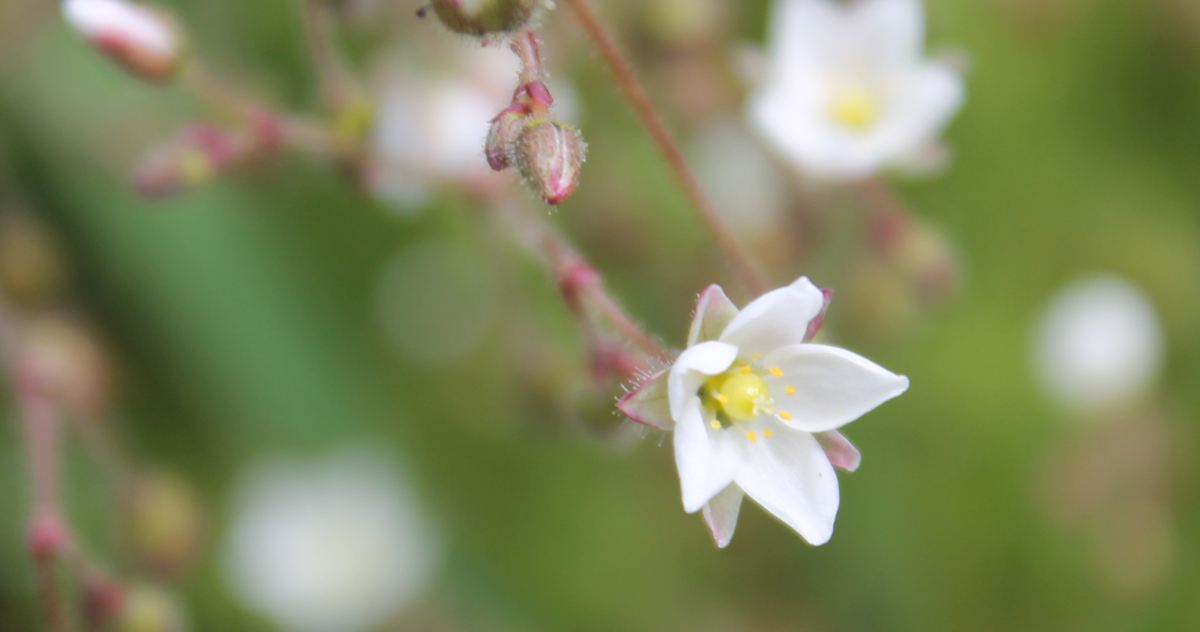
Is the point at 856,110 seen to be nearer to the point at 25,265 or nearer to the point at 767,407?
the point at 767,407

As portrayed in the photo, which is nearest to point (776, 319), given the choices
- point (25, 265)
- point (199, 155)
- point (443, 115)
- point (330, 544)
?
point (199, 155)

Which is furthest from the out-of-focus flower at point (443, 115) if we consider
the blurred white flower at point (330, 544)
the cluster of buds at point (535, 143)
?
the blurred white flower at point (330, 544)

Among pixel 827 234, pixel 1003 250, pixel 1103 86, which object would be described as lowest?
pixel 827 234

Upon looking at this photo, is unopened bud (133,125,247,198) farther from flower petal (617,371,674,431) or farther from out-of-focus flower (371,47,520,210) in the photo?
flower petal (617,371,674,431)

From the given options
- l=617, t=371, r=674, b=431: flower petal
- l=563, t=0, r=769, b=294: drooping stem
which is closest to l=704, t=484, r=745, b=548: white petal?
l=617, t=371, r=674, b=431: flower petal

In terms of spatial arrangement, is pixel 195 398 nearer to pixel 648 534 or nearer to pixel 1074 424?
pixel 648 534

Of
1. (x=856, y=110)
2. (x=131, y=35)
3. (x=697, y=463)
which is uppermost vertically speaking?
(x=856, y=110)

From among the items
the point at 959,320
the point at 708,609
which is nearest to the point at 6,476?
the point at 708,609
